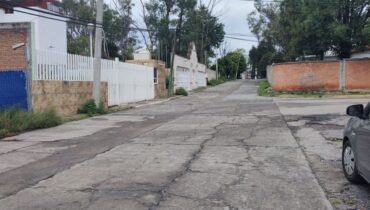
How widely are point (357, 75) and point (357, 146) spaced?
26459 millimetres

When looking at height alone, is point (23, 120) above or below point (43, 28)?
below

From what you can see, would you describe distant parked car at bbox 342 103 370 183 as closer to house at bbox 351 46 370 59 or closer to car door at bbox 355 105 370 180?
car door at bbox 355 105 370 180


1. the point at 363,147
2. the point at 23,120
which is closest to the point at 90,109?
the point at 23,120

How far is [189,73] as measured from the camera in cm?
4938

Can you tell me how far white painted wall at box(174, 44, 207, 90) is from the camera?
43.3m

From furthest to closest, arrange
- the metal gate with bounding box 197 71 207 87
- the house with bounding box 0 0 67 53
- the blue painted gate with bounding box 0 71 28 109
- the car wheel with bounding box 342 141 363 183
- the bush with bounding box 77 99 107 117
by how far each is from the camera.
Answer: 1. the metal gate with bounding box 197 71 207 87
2. the house with bounding box 0 0 67 53
3. the bush with bounding box 77 99 107 117
4. the blue painted gate with bounding box 0 71 28 109
5. the car wheel with bounding box 342 141 363 183

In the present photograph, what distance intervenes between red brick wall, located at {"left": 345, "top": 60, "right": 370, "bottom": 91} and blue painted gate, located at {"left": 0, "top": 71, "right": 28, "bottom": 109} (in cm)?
2299

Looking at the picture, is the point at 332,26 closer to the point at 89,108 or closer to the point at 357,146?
the point at 89,108

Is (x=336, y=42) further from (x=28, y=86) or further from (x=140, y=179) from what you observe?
(x=140, y=179)

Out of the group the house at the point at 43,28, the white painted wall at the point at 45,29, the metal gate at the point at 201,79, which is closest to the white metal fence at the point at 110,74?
the house at the point at 43,28

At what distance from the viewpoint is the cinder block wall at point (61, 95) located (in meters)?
17.1

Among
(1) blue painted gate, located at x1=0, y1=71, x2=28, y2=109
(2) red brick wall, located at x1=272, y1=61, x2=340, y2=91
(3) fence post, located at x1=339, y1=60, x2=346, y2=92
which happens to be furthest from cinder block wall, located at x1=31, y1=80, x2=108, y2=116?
(3) fence post, located at x1=339, y1=60, x2=346, y2=92

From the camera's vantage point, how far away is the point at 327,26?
31.9 m

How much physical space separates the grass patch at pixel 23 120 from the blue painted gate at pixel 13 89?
34.5 inches
